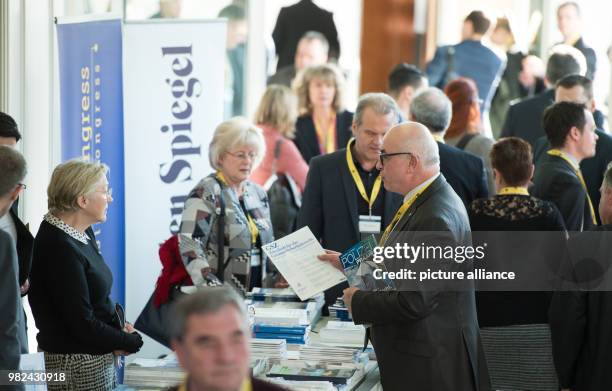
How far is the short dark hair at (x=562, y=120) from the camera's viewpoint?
5.32 metres

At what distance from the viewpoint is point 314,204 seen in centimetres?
500

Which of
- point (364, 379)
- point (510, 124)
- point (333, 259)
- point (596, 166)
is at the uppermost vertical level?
point (510, 124)

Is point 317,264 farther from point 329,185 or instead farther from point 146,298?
point 146,298

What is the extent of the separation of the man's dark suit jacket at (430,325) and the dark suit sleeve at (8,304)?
1.22 m

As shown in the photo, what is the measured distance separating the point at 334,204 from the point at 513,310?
1.00 m

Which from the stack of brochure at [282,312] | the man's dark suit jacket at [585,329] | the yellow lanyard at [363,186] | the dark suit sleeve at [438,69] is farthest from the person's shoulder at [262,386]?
the dark suit sleeve at [438,69]

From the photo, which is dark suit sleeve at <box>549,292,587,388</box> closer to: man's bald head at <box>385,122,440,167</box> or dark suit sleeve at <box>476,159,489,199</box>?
man's bald head at <box>385,122,440,167</box>

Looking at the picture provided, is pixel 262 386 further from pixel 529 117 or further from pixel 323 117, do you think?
pixel 529 117

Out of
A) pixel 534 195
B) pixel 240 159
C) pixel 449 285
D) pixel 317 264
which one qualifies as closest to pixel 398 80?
pixel 534 195

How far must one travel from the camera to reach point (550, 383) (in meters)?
4.71

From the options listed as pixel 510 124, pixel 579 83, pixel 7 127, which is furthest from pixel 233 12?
pixel 7 127

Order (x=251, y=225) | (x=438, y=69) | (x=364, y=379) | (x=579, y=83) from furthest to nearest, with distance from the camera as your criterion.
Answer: (x=438, y=69) < (x=579, y=83) < (x=251, y=225) < (x=364, y=379)

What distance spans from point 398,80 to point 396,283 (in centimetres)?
425

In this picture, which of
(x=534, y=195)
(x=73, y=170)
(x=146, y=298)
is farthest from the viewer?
(x=146, y=298)
